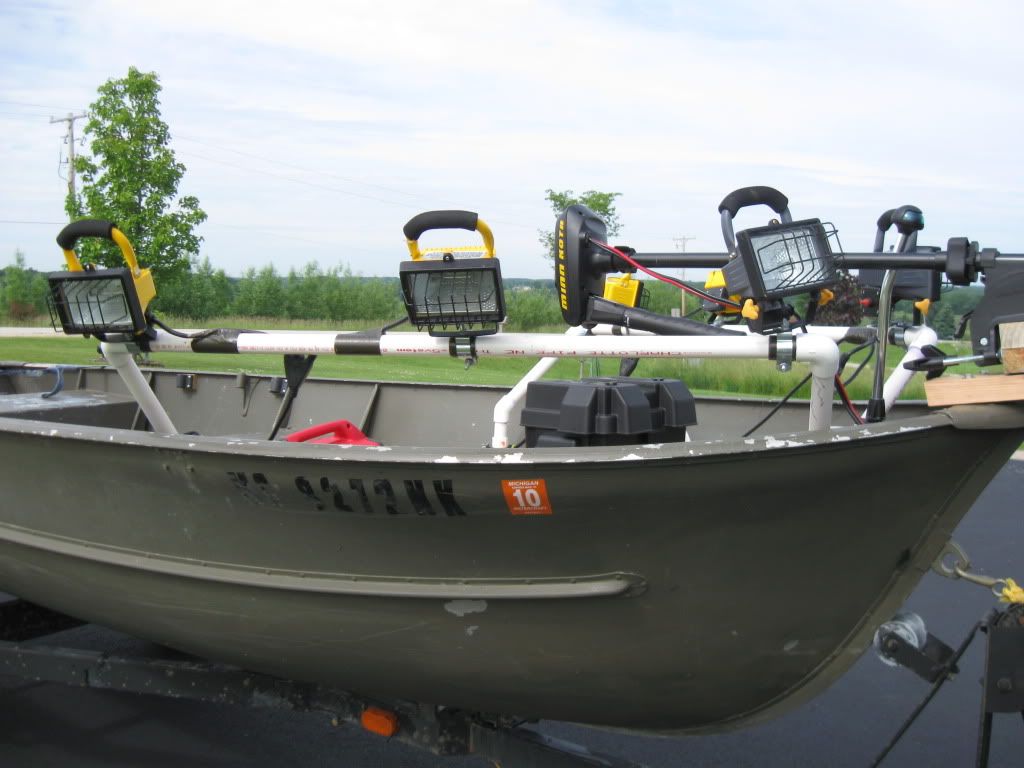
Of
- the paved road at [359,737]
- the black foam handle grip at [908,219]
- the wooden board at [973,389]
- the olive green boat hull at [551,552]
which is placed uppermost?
the black foam handle grip at [908,219]

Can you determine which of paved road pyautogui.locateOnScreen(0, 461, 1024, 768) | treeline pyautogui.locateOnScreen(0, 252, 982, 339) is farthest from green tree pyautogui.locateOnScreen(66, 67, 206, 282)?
treeline pyautogui.locateOnScreen(0, 252, 982, 339)

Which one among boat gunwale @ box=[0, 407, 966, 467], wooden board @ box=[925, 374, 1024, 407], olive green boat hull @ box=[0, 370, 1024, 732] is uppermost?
wooden board @ box=[925, 374, 1024, 407]

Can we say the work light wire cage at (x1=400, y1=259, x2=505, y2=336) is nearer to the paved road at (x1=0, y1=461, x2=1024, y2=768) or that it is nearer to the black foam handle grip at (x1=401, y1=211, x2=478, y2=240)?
the black foam handle grip at (x1=401, y1=211, x2=478, y2=240)

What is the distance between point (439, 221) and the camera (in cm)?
Answer: 278

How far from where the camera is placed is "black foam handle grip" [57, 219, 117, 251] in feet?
10.1

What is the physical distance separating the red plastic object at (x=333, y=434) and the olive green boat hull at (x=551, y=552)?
2.65 feet

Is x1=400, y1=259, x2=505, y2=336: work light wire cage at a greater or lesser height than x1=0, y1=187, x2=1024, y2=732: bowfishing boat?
greater

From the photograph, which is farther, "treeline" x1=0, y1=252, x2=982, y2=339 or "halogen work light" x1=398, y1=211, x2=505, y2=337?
"treeline" x1=0, y1=252, x2=982, y2=339

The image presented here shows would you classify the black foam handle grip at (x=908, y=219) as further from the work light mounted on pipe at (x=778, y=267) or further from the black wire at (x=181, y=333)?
the black wire at (x=181, y=333)

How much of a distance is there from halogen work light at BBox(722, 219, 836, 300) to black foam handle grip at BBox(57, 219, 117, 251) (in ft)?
6.44

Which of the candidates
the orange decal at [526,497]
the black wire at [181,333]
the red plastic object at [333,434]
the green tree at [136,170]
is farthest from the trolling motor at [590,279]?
the green tree at [136,170]

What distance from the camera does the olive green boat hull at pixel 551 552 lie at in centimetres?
219

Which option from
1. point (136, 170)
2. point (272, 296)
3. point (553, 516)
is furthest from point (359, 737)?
point (272, 296)

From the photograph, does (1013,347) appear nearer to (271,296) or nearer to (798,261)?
(798,261)
